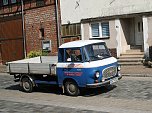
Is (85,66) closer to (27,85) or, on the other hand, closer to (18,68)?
(27,85)

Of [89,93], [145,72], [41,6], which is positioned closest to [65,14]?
[41,6]

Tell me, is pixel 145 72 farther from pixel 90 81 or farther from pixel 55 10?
pixel 55 10

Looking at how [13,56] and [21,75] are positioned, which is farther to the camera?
[13,56]

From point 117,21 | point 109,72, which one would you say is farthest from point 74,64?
point 117,21

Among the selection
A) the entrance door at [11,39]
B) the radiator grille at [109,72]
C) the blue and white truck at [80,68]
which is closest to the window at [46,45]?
the entrance door at [11,39]

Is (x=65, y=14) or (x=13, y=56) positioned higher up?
(x=65, y=14)

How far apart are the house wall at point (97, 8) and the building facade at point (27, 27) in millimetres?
848

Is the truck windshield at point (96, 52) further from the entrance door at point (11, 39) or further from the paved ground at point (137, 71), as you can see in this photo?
the entrance door at point (11, 39)

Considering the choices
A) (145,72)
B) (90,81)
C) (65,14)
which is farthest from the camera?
(65,14)

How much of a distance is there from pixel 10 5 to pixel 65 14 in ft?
21.0

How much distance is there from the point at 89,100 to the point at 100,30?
10.5 metres

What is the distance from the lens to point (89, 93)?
13.1 m

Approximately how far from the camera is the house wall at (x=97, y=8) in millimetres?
20000

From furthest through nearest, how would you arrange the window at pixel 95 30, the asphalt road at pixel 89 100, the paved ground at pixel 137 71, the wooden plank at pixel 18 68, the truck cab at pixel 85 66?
the window at pixel 95 30 → the paved ground at pixel 137 71 → the wooden plank at pixel 18 68 → the truck cab at pixel 85 66 → the asphalt road at pixel 89 100
